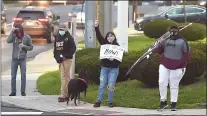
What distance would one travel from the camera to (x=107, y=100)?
10906 millimetres

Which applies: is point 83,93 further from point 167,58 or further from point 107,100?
point 167,58

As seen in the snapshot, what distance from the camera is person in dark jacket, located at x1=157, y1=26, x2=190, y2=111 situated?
9.74 meters

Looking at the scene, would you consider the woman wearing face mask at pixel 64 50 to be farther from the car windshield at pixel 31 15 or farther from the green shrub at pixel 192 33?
the car windshield at pixel 31 15

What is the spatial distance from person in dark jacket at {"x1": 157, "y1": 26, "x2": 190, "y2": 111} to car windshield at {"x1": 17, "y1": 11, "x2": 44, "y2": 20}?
1707 centimetres

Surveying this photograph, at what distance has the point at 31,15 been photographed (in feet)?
86.7

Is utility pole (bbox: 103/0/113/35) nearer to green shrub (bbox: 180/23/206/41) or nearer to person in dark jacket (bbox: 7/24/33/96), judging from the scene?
person in dark jacket (bbox: 7/24/33/96)

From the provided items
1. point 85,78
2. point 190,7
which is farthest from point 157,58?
point 190,7

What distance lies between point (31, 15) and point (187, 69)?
16.1 m

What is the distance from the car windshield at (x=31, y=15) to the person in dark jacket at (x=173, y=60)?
17068 millimetres

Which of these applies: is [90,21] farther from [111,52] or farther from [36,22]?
[36,22]

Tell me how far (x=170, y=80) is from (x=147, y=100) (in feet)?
3.91

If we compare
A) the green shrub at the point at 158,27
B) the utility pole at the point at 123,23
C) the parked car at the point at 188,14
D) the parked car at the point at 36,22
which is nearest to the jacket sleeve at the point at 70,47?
the utility pole at the point at 123,23

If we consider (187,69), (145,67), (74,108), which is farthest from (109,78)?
(187,69)

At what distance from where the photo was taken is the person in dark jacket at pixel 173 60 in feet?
32.0
